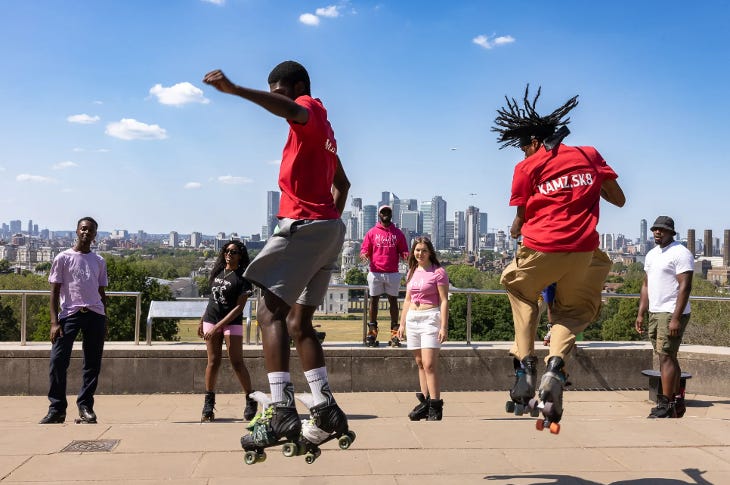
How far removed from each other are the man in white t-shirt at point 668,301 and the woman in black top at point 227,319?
4.54 m

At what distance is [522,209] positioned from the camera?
4.73 m

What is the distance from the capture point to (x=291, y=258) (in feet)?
12.6

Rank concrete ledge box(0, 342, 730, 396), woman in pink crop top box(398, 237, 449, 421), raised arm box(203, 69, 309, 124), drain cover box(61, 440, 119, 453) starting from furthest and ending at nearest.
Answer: concrete ledge box(0, 342, 730, 396), woman in pink crop top box(398, 237, 449, 421), drain cover box(61, 440, 119, 453), raised arm box(203, 69, 309, 124)

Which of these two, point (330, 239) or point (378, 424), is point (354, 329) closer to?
point (378, 424)

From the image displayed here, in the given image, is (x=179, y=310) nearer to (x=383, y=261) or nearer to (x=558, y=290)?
(x=383, y=261)

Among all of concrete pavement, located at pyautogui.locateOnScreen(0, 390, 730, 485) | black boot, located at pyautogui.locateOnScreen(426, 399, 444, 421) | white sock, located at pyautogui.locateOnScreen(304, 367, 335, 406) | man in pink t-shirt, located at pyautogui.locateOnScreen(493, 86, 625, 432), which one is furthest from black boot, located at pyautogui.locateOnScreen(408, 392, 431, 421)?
white sock, located at pyautogui.locateOnScreen(304, 367, 335, 406)

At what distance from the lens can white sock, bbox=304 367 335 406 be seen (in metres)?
3.87

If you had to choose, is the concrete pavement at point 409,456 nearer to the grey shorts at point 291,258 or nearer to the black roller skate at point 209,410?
the grey shorts at point 291,258

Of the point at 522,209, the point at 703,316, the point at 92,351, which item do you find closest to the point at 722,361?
the point at 522,209

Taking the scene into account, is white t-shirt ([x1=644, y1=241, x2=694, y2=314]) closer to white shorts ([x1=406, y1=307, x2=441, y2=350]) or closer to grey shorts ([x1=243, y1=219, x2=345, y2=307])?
white shorts ([x1=406, y1=307, x2=441, y2=350])

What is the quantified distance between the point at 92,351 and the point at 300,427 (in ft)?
15.8

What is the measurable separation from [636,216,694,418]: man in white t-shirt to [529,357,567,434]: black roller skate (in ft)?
13.7

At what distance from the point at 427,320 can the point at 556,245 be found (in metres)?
3.54

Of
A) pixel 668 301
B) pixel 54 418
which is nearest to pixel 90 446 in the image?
pixel 54 418
